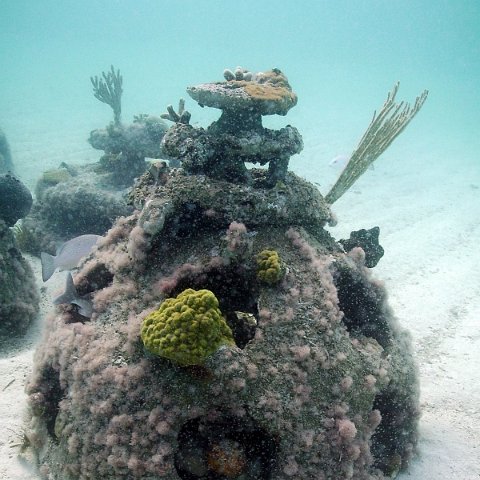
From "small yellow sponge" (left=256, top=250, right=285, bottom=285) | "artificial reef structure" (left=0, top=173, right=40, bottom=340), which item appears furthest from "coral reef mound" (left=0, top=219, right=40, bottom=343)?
"small yellow sponge" (left=256, top=250, right=285, bottom=285)

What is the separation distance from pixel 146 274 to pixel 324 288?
5.77 feet

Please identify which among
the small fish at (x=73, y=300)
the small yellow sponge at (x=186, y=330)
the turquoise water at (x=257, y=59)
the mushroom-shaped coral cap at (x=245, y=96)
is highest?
the mushroom-shaped coral cap at (x=245, y=96)

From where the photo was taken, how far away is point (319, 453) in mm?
3098

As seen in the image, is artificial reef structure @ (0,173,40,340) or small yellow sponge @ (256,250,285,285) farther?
artificial reef structure @ (0,173,40,340)

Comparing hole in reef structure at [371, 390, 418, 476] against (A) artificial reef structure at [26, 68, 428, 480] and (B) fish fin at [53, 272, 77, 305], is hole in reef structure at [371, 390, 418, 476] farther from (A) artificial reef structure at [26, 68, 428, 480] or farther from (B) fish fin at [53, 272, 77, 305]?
(B) fish fin at [53, 272, 77, 305]

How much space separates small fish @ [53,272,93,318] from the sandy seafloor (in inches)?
69.1

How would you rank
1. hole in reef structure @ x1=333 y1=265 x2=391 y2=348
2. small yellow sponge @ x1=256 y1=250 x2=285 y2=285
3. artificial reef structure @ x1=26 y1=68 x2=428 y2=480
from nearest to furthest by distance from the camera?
artificial reef structure @ x1=26 y1=68 x2=428 y2=480
small yellow sponge @ x1=256 y1=250 x2=285 y2=285
hole in reef structure @ x1=333 y1=265 x2=391 y2=348

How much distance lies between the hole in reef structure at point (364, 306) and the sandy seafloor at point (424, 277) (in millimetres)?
1619

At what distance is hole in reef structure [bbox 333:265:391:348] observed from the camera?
4363 mm

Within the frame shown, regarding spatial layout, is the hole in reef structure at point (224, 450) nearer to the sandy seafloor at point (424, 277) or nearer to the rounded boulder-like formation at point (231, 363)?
the rounded boulder-like formation at point (231, 363)

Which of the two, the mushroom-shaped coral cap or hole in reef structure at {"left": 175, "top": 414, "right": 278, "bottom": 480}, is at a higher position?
the mushroom-shaped coral cap

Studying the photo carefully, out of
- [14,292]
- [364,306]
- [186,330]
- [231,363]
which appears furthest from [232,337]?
[14,292]

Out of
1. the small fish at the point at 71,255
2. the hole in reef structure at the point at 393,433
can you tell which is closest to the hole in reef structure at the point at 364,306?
the hole in reef structure at the point at 393,433

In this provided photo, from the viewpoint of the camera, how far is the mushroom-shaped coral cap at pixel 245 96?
13.4 feet
